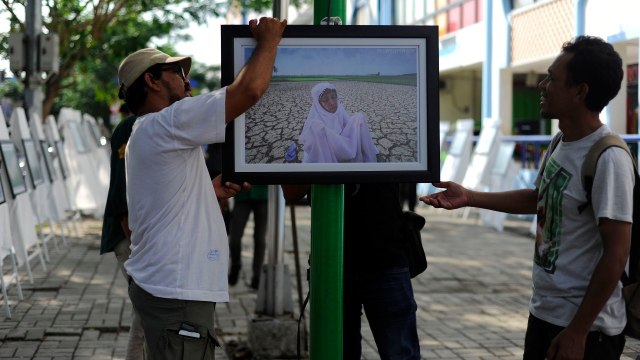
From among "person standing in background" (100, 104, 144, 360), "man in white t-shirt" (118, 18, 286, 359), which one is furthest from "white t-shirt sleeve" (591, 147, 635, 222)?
"person standing in background" (100, 104, 144, 360)

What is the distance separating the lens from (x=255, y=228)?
9.30 m

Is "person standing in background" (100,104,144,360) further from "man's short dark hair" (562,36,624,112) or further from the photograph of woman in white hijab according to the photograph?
"man's short dark hair" (562,36,624,112)

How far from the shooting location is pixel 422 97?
132 inches

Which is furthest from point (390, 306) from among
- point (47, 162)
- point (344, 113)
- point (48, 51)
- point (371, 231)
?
point (48, 51)

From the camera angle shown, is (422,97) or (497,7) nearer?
(422,97)

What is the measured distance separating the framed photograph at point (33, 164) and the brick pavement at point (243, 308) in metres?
0.99

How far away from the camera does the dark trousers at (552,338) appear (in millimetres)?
3139

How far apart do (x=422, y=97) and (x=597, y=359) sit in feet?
3.42

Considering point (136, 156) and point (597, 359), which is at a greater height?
point (136, 156)

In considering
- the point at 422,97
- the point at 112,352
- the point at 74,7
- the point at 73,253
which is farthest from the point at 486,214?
the point at 422,97

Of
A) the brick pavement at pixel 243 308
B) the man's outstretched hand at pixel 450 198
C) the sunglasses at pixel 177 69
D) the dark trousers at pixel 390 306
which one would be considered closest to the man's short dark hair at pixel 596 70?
the man's outstretched hand at pixel 450 198

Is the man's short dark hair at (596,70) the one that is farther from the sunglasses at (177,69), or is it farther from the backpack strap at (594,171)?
the sunglasses at (177,69)

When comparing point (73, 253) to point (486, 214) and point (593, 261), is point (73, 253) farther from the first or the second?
point (593, 261)

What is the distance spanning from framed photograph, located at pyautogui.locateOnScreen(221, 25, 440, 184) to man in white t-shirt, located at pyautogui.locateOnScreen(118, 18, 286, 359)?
0.44ft
